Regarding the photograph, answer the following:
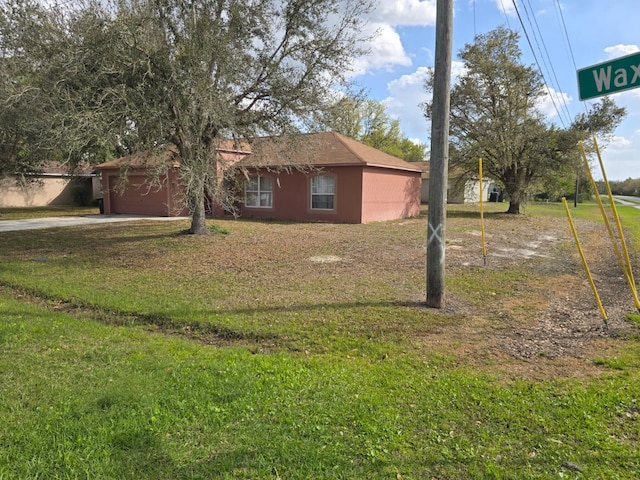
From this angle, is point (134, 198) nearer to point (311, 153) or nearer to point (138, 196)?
point (138, 196)

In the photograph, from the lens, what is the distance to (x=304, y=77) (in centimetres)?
1132

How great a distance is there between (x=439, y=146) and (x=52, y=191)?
108 ft

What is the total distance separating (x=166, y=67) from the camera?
889cm

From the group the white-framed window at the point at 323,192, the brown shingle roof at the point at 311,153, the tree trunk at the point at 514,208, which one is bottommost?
the tree trunk at the point at 514,208

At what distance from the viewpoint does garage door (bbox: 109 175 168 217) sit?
74.8ft

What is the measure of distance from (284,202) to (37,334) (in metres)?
15.7

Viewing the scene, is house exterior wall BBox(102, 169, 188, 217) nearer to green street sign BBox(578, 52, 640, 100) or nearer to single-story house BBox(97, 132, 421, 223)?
single-story house BBox(97, 132, 421, 223)

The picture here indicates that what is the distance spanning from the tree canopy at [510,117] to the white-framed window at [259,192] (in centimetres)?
1083

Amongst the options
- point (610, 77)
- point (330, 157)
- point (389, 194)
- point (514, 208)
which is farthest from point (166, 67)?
point (514, 208)

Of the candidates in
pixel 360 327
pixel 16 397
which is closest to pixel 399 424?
pixel 360 327

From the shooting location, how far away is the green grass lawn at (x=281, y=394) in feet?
8.85

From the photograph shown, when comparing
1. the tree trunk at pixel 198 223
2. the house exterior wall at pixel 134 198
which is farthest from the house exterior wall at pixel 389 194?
the house exterior wall at pixel 134 198

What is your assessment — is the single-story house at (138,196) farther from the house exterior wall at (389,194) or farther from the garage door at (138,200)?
→ the house exterior wall at (389,194)

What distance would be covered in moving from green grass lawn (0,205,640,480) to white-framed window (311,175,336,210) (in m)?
12.1
